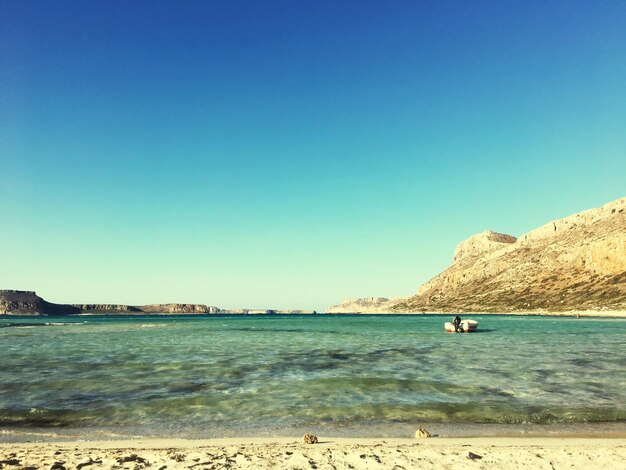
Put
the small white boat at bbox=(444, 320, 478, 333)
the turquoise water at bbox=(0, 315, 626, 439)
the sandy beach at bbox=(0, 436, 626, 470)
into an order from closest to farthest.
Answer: the sandy beach at bbox=(0, 436, 626, 470) < the turquoise water at bbox=(0, 315, 626, 439) < the small white boat at bbox=(444, 320, 478, 333)

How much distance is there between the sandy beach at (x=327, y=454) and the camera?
913 centimetres

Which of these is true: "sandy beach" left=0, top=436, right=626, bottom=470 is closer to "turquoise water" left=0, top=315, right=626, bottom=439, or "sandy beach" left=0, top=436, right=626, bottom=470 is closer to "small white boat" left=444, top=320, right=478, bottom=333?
"turquoise water" left=0, top=315, right=626, bottom=439

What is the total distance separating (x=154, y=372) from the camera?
24141 millimetres

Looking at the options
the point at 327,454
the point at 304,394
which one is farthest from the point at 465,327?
the point at 327,454

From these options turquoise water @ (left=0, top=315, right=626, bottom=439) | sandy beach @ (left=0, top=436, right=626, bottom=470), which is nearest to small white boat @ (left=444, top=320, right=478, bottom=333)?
turquoise water @ (left=0, top=315, right=626, bottom=439)

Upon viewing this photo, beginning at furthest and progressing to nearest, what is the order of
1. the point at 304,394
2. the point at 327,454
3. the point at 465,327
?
the point at 465,327 < the point at 304,394 < the point at 327,454

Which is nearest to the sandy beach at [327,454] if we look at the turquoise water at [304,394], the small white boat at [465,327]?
the turquoise water at [304,394]

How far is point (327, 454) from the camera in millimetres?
9914

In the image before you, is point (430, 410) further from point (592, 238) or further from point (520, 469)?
point (592, 238)

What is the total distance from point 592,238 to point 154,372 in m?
220

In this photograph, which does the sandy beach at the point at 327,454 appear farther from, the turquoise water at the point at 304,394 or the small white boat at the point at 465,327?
the small white boat at the point at 465,327

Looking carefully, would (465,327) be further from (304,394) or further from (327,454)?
(327,454)

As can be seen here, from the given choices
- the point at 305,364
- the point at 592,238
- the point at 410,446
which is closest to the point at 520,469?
the point at 410,446

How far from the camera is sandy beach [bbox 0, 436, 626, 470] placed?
30.0 feet
